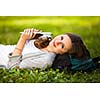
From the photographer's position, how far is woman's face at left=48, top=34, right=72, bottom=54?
229cm

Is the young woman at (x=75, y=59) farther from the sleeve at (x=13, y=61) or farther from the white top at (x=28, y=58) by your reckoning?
the sleeve at (x=13, y=61)

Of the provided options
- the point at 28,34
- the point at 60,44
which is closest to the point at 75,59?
the point at 60,44

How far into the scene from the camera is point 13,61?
7.59 ft

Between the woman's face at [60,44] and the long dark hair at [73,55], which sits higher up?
the woman's face at [60,44]

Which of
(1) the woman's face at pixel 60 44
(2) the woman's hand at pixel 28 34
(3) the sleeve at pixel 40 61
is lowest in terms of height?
(3) the sleeve at pixel 40 61

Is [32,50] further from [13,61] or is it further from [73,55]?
[73,55]

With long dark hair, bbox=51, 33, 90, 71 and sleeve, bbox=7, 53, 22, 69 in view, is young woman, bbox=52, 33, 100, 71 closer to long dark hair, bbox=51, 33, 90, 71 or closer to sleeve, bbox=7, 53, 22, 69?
long dark hair, bbox=51, 33, 90, 71

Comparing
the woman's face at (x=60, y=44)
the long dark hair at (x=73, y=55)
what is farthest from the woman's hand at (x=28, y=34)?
the long dark hair at (x=73, y=55)

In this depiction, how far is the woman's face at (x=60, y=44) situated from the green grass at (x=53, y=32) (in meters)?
0.05

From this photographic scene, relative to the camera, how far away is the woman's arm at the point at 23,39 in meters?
2.31

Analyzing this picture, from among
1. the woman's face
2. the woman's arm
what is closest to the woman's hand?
the woman's arm

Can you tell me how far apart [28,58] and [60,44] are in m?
0.29
